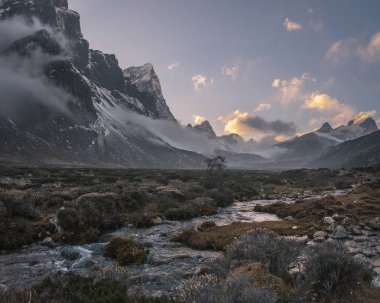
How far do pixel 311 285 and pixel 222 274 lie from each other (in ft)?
8.02

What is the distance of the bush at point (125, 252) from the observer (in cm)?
1681

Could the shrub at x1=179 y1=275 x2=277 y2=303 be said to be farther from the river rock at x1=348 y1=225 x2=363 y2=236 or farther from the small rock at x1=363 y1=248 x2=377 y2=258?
the river rock at x1=348 y1=225 x2=363 y2=236

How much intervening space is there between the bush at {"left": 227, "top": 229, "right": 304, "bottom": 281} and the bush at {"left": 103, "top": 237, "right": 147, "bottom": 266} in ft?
20.1

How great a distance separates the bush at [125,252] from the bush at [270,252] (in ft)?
20.1

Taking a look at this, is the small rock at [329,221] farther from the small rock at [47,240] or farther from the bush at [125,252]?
the small rock at [47,240]

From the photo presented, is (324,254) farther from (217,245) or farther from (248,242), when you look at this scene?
(217,245)

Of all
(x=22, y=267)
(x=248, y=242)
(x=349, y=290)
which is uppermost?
(x=248, y=242)

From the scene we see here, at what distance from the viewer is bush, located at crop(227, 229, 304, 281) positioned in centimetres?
1126

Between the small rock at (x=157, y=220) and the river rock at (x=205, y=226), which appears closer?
the river rock at (x=205, y=226)

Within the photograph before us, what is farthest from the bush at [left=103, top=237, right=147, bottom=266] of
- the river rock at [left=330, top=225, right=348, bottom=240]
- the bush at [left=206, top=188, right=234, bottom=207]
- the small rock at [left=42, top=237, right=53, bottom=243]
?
the bush at [left=206, top=188, right=234, bottom=207]

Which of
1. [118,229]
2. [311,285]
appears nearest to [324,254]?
[311,285]

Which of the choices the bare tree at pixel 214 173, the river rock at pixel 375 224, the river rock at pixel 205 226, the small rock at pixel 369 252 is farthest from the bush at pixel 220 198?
the small rock at pixel 369 252

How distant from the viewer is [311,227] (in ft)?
77.3

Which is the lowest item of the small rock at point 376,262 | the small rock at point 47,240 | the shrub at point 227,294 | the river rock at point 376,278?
the small rock at point 47,240
